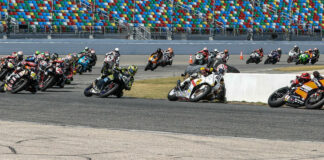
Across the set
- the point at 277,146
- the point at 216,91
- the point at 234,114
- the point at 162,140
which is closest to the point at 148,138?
the point at 162,140

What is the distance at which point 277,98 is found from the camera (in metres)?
14.9

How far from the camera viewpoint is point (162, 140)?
8734mm

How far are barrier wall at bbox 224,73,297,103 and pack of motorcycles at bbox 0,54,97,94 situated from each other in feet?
17.0

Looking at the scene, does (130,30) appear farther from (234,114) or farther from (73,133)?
(73,133)

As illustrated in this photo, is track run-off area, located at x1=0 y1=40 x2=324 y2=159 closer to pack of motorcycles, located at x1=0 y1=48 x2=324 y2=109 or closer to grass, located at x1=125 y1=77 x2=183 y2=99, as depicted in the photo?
pack of motorcycles, located at x1=0 y1=48 x2=324 y2=109

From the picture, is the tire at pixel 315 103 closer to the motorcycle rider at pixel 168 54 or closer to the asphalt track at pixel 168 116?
the asphalt track at pixel 168 116

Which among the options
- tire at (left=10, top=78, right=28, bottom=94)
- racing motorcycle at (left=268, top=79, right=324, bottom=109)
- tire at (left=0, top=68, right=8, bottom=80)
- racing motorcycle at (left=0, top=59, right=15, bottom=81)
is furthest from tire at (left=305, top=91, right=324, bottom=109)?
tire at (left=0, top=68, right=8, bottom=80)

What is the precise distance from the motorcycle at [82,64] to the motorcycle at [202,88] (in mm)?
12819

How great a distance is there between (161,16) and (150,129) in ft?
121

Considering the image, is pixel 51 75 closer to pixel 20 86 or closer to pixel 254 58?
pixel 20 86

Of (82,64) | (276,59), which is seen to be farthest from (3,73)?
(276,59)

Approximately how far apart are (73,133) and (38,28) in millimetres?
31251

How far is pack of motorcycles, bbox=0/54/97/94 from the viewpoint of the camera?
17.9m

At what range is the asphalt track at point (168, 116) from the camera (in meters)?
10.3
